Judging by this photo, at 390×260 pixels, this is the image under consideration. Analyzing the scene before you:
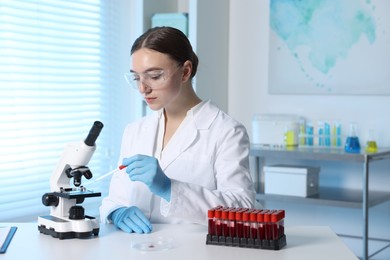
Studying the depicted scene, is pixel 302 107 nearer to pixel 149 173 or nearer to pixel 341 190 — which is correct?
pixel 341 190

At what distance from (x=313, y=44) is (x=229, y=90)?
0.64 metres

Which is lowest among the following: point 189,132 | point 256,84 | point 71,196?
point 71,196

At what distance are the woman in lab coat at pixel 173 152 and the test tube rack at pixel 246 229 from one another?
0.21 m

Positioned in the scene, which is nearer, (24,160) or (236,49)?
(24,160)

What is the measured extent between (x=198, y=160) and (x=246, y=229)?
0.56 metres

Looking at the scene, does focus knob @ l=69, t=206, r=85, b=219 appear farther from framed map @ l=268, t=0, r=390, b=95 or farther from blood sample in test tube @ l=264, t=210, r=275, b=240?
framed map @ l=268, t=0, r=390, b=95

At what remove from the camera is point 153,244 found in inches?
77.3

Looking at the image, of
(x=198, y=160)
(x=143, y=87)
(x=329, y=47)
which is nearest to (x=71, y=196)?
(x=143, y=87)

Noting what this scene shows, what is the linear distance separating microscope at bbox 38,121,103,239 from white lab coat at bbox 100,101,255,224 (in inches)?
9.4

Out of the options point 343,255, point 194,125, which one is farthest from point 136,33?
point 343,255

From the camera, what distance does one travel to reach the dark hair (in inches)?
91.8

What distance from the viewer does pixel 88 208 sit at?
3846 millimetres

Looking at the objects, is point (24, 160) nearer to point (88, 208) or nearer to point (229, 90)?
point (88, 208)

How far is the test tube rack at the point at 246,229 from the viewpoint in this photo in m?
1.93
